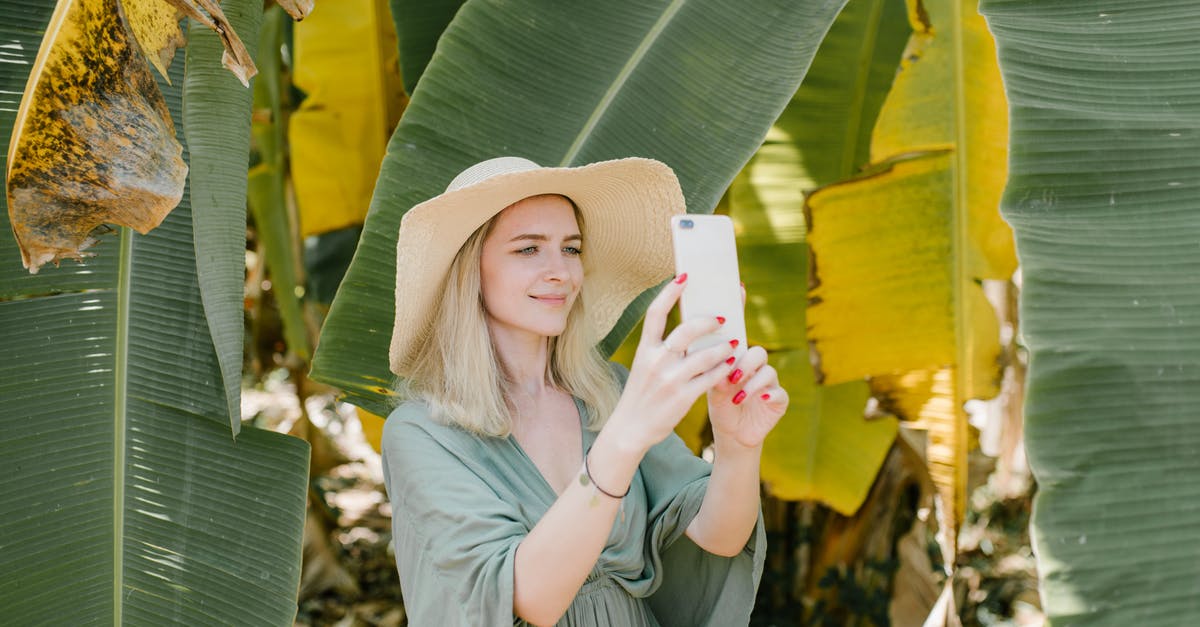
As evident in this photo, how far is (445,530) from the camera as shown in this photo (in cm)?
146

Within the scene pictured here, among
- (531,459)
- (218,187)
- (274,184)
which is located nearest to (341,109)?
(274,184)

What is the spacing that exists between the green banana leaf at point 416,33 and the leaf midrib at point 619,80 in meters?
0.68

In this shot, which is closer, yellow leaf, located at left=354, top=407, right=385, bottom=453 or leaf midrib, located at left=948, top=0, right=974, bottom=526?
leaf midrib, located at left=948, top=0, right=974, bottom=526

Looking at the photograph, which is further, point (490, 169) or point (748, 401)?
point (490, 169)

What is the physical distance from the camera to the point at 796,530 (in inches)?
138

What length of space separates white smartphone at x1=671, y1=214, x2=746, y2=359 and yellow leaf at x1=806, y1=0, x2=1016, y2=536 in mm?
1096

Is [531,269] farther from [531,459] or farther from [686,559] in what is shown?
[686,559]

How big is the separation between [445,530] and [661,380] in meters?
0.37

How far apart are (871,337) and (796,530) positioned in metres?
1.19

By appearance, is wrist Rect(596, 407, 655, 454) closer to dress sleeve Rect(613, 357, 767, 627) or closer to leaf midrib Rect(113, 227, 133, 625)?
dress sleeve Rect(613, 357, 767, 627)

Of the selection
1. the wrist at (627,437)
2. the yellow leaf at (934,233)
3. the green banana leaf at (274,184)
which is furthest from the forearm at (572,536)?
the green banana leaf at (274,184)

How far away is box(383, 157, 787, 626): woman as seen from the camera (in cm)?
135

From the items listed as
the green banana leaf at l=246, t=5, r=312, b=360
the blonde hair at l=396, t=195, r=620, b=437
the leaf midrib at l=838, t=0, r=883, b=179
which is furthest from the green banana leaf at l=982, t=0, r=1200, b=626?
the green banana leaf at l=246, t=5, r=312, b=360

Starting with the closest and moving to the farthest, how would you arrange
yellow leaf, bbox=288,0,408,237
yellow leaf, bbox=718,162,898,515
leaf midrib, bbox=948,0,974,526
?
leaf midrib, bbox=948,0,974,526 < yellow leaf, bbox=718,162,898,515 < yellow leaf, bbox=288,0,408,237
